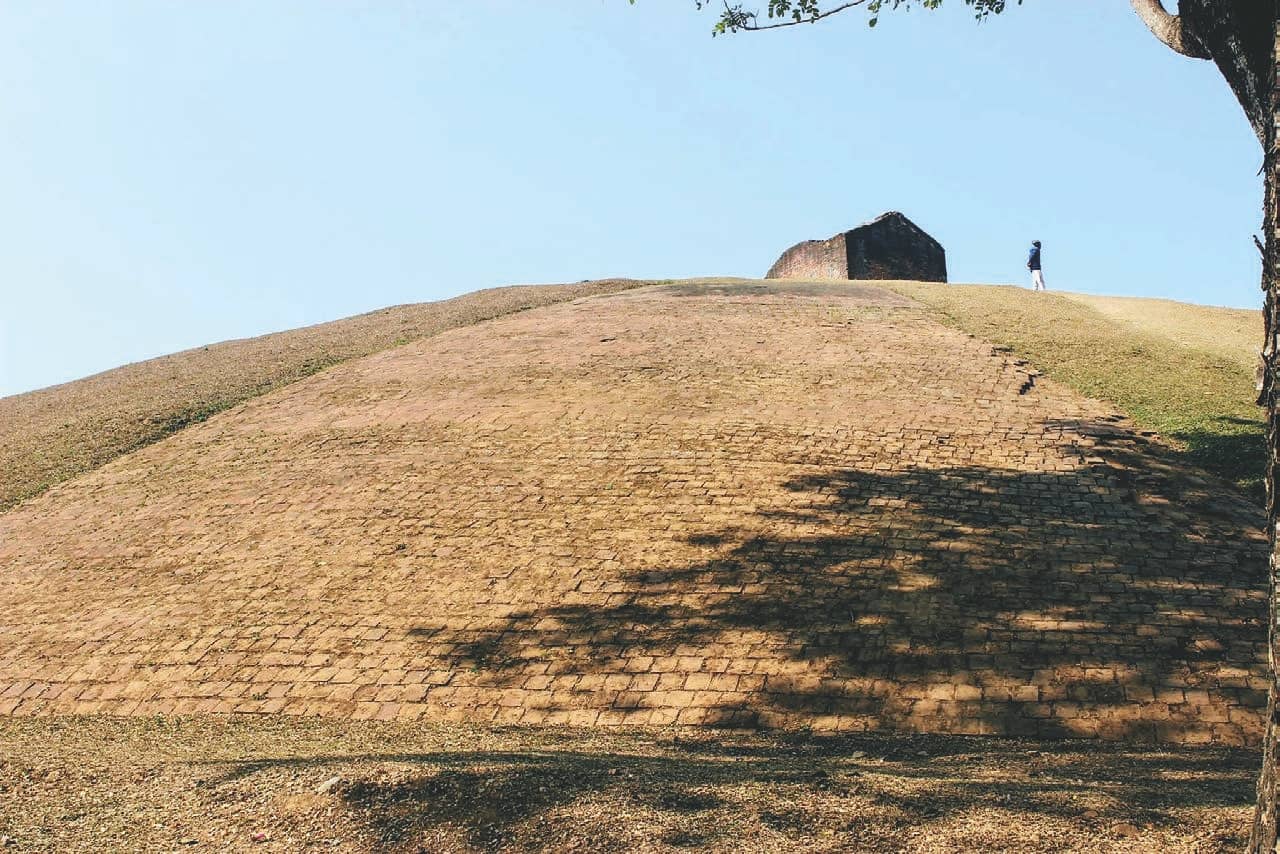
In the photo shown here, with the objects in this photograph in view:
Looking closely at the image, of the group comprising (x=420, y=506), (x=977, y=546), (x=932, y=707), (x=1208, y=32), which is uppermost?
(x=1208, y=32)

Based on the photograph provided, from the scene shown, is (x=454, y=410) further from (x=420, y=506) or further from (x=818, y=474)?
(x=818, y=474)

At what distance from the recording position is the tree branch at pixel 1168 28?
7200mm

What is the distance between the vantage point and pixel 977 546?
977 centimetres

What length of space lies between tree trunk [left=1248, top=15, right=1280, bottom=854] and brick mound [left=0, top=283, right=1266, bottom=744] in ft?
12.3

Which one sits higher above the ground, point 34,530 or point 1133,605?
point 34,530

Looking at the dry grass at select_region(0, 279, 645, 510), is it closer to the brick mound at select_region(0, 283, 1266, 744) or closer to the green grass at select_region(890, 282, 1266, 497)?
the brick mound at select_region(0, 283, 1266, 744)

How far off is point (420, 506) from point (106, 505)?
14.9ft

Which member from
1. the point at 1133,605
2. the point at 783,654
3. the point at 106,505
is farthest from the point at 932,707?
the point at 106,505

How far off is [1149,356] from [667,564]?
37.4ft

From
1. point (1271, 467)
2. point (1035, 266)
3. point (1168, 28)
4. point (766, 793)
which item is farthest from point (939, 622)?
point (1035, 266)

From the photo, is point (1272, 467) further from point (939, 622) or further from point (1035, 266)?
point (1035, 266)

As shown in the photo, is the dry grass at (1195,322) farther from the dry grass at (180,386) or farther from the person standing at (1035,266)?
the dry grass at (180,386)

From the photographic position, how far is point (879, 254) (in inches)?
1256

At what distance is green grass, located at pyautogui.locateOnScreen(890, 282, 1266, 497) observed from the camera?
12.9 meters
